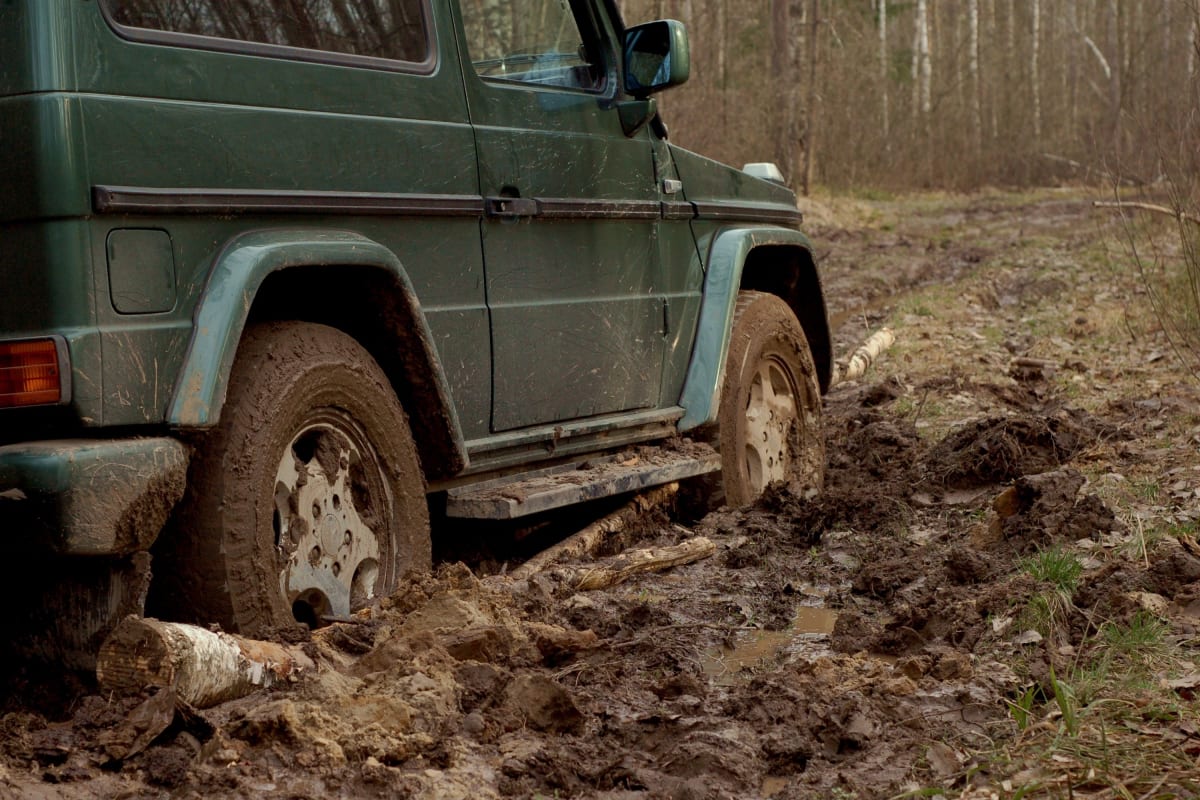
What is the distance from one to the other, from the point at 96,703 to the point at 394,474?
3.61ft

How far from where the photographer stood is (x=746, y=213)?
5695mm

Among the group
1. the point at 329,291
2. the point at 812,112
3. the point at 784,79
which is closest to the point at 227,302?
the point at 329,291

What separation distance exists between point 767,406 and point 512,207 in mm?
1985

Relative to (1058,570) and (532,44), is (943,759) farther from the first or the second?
(532,44)

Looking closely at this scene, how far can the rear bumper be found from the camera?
2.86 m

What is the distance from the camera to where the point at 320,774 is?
2.71m

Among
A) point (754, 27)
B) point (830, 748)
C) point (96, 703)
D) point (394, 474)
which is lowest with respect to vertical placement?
point (830, 748)

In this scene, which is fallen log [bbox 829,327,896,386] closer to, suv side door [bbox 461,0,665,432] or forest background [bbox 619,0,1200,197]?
suv side door [bbox 461,0,665,432]

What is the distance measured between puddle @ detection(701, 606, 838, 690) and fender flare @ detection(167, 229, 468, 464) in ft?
4.63

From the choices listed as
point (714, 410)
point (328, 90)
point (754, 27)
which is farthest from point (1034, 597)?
point (754, 27)

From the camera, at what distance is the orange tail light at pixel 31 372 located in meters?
2.92

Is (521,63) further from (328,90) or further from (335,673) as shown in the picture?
(335,673)

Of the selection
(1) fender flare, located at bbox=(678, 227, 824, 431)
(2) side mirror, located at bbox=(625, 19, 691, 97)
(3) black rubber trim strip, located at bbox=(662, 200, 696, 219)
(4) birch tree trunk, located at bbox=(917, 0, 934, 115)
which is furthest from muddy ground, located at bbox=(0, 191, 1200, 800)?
(4) birch tree trunk, located at bbox=(917, 0, 934, 115)

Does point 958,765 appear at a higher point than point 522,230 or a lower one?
lower
